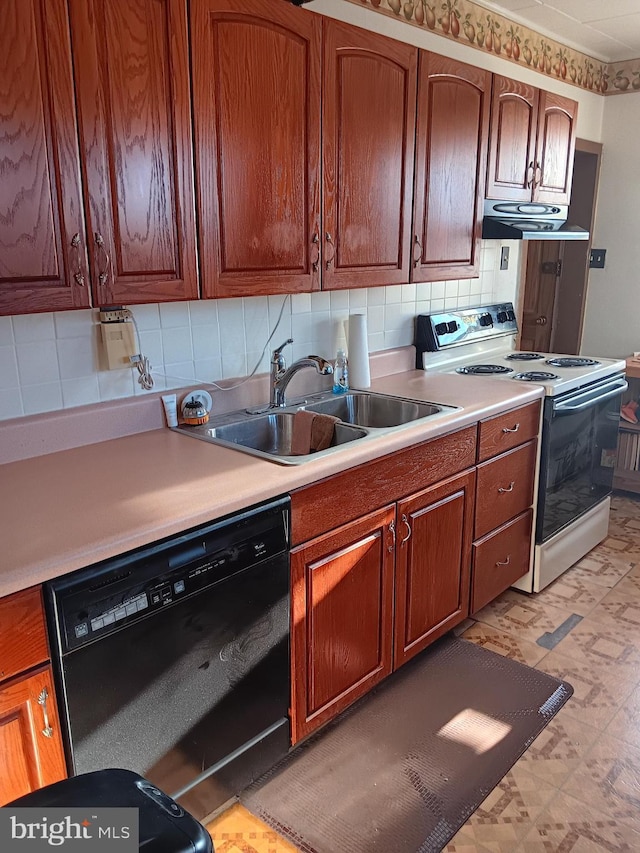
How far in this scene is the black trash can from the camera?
786 millimetres

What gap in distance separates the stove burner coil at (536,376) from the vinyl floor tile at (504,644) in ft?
3.30

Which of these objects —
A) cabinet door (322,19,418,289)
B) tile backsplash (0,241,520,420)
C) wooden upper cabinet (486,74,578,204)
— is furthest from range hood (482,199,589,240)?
cabinet door (322,19,418,289)

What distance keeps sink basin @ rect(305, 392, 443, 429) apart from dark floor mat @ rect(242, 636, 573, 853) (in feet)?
2.82

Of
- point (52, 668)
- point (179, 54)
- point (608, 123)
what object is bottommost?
point (52, 668)

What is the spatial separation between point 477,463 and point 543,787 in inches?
39.9

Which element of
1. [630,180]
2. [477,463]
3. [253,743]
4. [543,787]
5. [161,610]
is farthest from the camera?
[630,180]

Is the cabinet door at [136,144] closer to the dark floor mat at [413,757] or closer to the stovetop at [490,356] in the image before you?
the dark floor mat at [413,757]

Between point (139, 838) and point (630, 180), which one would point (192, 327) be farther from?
point (630, 180)

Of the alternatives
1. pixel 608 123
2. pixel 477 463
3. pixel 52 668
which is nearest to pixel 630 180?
pixel 608 123

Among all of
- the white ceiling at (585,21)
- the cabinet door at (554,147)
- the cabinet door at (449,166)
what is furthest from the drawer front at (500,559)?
the white ceiling at (585,21)

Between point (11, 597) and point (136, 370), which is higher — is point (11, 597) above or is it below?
below

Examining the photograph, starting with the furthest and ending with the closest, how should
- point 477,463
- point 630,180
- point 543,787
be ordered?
point 630,180
point 477,463
point 543,787

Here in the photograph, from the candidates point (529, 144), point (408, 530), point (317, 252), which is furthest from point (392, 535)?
point (529, 144)

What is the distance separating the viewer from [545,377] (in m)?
2.82
